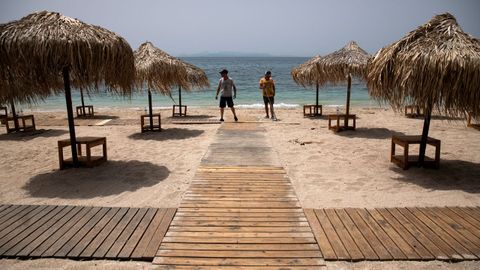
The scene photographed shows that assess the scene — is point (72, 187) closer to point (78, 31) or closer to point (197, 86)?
point (78, 31)

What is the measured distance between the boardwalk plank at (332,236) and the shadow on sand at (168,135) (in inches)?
213

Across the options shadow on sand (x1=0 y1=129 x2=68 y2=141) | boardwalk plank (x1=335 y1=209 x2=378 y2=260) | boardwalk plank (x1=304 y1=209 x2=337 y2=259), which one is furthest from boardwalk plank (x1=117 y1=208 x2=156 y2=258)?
shadow on sand (x1=0 y1=129 x2=68 y2=141)

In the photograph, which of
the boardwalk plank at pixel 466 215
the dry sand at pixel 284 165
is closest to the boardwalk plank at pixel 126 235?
the dry sand at pixel 284 165

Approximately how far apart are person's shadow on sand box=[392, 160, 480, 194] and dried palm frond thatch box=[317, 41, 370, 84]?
15.2 feet

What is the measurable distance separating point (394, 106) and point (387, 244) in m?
2.99

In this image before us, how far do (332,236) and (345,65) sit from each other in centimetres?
794

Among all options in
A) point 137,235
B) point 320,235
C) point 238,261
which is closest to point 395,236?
point 320,235

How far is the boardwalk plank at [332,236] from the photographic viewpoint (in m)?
2.91

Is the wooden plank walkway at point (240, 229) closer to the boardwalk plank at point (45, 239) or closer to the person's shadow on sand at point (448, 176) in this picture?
the boardwalk plank at point (45, 239)

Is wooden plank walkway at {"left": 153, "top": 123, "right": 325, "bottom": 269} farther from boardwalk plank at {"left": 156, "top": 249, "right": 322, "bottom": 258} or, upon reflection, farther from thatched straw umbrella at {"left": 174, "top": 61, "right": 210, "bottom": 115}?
thatched straw umbrella at {"left": 174, "top": 61, "right": 210, "bottom": 115}

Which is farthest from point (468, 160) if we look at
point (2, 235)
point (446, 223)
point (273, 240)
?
point (2, 235)

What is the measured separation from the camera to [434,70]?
4629 millimetres

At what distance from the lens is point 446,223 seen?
11.5 feet

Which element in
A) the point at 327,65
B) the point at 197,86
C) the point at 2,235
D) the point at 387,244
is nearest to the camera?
the point at 387,244
